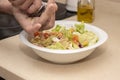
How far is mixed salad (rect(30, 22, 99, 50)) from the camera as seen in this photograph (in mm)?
767

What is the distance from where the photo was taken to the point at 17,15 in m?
0.82

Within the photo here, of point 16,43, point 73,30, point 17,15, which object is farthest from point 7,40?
point 73,30

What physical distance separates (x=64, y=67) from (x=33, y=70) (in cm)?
9

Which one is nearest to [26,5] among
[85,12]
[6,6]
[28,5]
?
[28,5]

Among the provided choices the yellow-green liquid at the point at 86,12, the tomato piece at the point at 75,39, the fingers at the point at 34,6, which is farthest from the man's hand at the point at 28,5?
the yellow-green liquid at the point at 86,12

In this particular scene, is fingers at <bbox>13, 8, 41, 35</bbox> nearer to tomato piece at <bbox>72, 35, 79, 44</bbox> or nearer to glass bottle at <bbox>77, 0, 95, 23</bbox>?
tomato piece at <bbox>72, 35, 79, 44</bbox>

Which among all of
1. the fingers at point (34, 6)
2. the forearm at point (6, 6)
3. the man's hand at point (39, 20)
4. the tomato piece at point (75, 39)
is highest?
the fingers at point (34, 6)

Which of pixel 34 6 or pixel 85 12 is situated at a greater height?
pixel 34 6

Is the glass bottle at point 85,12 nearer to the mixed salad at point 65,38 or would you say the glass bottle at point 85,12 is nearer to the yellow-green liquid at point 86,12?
the yellow-green liquid at point 86,12

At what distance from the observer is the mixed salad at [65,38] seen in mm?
767

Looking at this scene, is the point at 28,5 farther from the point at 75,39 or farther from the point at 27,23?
the point at 75,39

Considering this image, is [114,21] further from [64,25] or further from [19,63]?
[19,63]

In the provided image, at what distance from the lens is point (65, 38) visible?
31.8 inches

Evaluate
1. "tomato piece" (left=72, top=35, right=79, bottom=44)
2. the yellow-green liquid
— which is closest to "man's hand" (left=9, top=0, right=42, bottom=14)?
"tomato piece" (left=72, top=35, right=79, bottom=44)
